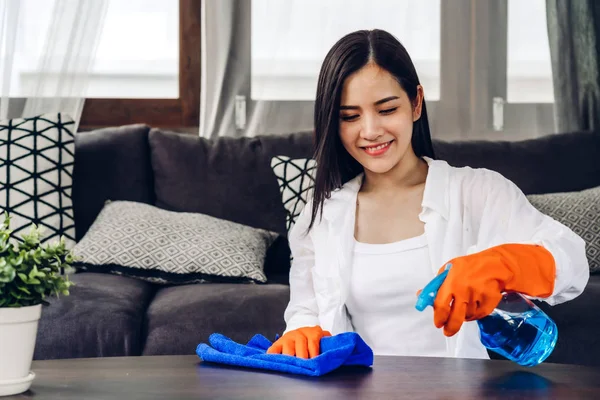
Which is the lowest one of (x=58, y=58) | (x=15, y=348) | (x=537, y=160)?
(x=15, y=348)

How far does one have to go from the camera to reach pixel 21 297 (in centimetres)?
96

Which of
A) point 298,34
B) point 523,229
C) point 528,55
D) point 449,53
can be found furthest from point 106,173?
point 528,55

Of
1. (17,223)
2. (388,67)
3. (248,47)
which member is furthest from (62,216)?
(388,67)

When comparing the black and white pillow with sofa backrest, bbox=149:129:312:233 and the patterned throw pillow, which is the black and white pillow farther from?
sofa backrest, bbox=149:129:312:233

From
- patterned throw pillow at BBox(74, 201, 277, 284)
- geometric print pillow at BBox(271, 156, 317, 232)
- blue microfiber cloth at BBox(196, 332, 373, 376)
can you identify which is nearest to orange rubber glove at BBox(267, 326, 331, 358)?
blue microfiber cloth at BBox(196, 332, 373, 376)

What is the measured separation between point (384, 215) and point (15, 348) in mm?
919

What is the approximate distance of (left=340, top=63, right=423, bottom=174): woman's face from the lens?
1.61m

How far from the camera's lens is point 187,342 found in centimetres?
194

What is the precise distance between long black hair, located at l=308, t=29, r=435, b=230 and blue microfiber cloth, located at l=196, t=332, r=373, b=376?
1.89ft

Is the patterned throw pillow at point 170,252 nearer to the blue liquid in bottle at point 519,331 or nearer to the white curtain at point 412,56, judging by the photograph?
the white curtain at point 412,56

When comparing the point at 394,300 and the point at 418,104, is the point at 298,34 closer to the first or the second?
the point at 418,104

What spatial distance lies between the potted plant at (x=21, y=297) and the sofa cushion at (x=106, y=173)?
168 cm

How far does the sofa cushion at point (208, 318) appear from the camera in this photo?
1938 millimetres

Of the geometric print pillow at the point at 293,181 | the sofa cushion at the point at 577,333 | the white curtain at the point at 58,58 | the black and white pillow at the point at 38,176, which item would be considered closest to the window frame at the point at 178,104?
the white curtain at the point at 58,58
